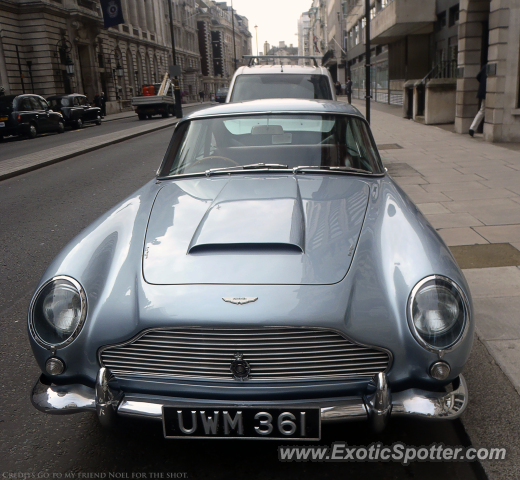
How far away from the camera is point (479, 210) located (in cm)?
648

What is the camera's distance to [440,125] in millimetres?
18016

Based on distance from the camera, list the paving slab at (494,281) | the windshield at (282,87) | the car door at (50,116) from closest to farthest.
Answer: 1. the paving slab at (494,281)
2. the windshield at (282,87)
3. the car door at (50,116)

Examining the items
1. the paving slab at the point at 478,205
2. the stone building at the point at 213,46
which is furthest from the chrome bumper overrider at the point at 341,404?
the stone building at the point at 213,46

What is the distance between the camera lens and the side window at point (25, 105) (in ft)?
72.9

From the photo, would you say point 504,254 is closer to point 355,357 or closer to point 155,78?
point 355,357

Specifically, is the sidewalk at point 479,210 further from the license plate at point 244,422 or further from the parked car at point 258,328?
the license plate at point 244,422

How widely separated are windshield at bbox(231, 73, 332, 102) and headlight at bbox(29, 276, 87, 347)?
7.53 meters

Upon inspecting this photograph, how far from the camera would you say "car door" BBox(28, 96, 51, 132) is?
74.8 feet

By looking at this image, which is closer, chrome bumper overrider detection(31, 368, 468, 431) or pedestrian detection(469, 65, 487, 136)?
chrome bumper overrider detection(31, 368, 468, 431)

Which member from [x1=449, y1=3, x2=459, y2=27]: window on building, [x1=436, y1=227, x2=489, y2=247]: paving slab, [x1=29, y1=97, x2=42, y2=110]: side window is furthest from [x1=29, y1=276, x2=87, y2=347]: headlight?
[x1=449, y1=3, x2=459, y2=27]: window on building

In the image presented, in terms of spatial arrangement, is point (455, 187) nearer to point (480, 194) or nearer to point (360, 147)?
point (480, 194)

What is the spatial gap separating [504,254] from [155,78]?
2329 inches

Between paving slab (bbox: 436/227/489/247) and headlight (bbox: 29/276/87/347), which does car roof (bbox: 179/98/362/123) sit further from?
paving slab (bbox: 436/227/489/247)

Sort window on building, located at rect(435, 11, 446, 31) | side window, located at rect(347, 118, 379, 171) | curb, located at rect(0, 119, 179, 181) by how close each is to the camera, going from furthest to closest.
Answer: window on building, located at rect(435, 11, 446, 31)
curb, located at rect(0, 119, 179, 181)
side window, located at rect(347, 118, 379, 171)
